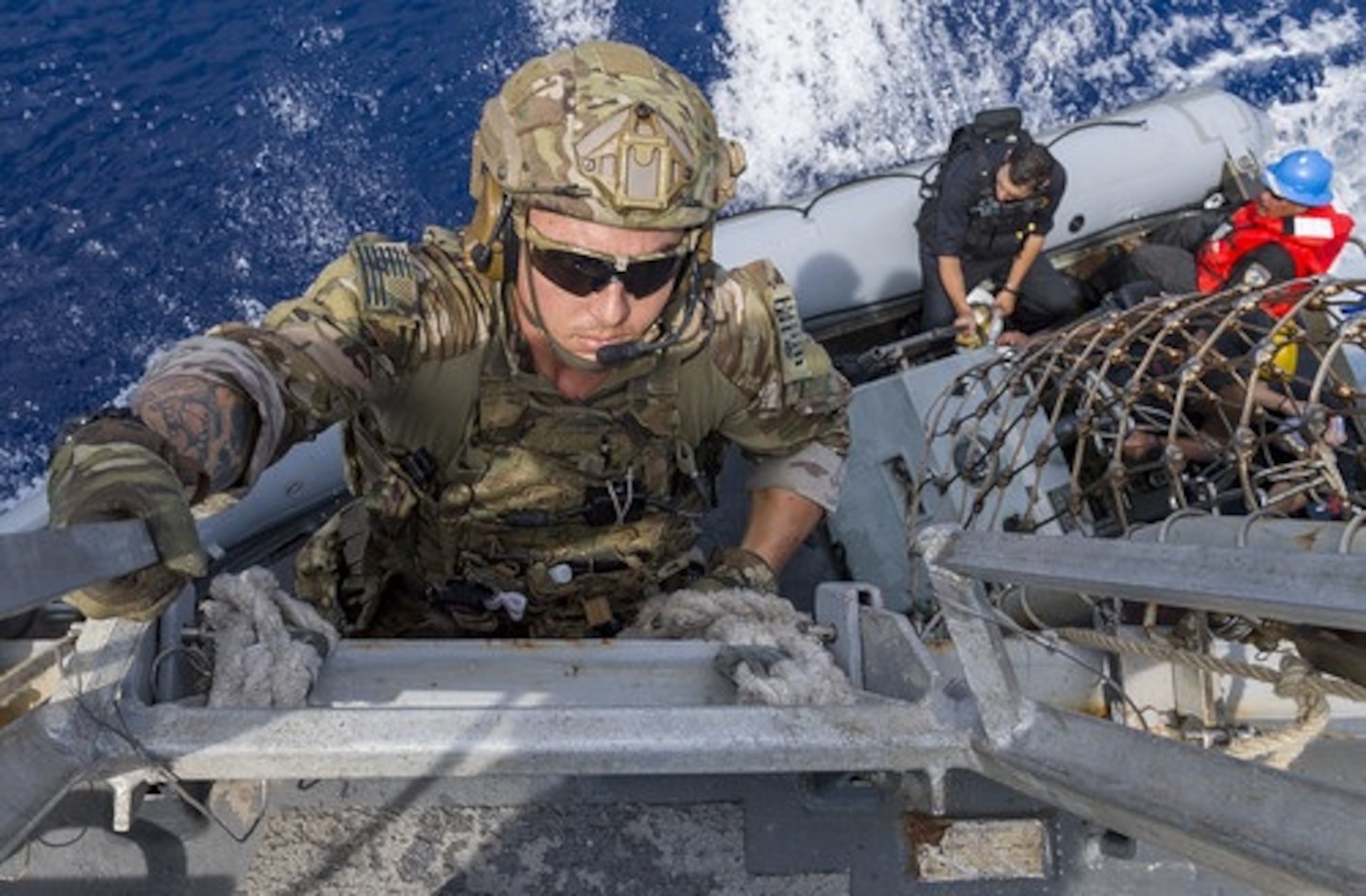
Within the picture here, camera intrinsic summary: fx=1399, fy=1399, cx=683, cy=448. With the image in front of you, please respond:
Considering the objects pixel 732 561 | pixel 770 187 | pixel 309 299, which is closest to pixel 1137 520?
pixel 732 561

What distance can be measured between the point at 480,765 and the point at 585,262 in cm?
125

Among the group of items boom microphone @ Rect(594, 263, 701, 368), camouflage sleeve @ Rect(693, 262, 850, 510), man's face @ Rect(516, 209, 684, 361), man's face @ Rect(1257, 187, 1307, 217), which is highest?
man's face @ Rect(516, 209, 684, 361)

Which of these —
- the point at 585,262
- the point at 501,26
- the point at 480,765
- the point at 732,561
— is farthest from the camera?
the point at 501,26

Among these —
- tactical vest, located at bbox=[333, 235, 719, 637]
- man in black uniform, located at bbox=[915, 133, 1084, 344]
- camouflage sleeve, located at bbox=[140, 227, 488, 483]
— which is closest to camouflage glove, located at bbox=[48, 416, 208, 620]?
camouflage sleeve, located at bbox=[140, 227, 488, 483]

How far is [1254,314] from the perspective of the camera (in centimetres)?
490

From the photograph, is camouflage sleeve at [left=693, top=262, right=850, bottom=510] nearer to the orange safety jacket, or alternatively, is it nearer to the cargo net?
the cargo net

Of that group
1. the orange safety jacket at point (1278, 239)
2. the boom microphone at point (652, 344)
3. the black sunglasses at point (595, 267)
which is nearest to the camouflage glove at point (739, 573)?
the boom microphone at point (652, 344)

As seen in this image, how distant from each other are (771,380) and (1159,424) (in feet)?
5.08

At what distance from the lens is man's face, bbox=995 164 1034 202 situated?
570cm

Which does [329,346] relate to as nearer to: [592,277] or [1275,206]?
[592,277]

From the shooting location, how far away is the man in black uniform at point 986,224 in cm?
564

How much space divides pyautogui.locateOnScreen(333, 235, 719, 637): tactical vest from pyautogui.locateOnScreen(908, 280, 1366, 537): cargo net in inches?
26.8

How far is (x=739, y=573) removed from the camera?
11.5 feet

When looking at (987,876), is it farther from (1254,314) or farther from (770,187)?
(770,187)
